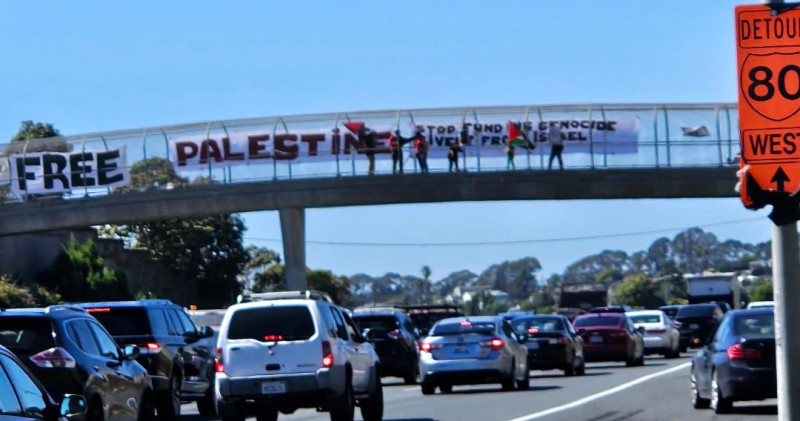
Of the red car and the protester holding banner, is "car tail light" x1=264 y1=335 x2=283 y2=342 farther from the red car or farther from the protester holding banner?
the protester holding banner

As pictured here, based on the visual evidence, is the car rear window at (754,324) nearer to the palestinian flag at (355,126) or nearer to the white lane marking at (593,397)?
the white lane marking at (593,397)

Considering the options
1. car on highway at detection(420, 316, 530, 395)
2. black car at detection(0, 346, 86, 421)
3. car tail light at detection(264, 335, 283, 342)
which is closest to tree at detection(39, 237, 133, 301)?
car on highway at detection(420, 316, 530, 395)

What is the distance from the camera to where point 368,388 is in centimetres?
2117

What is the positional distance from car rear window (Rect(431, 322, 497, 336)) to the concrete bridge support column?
22.9 metres

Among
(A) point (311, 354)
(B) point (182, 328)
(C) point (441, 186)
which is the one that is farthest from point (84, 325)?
(C) point (441, 186)

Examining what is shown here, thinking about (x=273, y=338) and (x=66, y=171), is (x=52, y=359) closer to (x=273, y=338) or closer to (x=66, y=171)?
(x=273, y=338)

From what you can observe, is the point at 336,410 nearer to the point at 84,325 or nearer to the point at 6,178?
the point at 84,325

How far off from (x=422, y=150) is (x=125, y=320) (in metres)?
29.1

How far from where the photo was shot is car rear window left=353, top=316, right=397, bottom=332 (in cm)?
3262

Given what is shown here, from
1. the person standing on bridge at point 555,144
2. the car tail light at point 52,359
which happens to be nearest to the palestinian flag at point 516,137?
the person standing on bridge at point 555,144

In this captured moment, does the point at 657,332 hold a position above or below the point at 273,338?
below

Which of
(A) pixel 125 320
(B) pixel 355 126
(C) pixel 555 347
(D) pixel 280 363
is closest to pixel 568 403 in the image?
(D) pixel 280 363

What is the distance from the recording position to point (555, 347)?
113 feet

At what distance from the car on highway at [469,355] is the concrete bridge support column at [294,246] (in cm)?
2297
